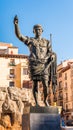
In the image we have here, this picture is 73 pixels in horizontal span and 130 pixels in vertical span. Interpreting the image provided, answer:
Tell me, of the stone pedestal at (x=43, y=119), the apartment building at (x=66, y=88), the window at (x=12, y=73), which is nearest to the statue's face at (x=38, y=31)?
the stone pedestal at (x=43, y=119)

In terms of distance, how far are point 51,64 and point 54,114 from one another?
5.54ft

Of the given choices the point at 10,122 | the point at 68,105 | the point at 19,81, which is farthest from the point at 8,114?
the point at 68,105

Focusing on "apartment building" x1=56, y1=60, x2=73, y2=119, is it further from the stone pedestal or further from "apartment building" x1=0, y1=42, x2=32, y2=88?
the stone pedestal

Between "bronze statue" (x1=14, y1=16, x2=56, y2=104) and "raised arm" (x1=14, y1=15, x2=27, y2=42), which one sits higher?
"raised arm" (x1=14, y1=15, x2=27, y2=42)

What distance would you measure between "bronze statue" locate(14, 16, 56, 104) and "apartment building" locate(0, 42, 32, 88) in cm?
6070

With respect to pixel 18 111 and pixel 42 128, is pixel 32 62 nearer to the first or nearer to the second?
pixel 42 128

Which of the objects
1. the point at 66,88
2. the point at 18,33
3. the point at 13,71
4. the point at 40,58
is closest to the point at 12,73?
the point at 13,71

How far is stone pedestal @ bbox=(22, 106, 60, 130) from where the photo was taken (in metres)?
11.0

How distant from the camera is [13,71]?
3034 inches

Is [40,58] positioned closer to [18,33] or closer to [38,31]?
[38,31]

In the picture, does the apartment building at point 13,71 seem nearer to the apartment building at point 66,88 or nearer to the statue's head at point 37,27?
the apartment building at point 66,88

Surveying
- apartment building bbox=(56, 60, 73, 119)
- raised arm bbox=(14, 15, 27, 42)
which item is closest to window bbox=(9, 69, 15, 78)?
apartment building bbox=(56, 60, 73, 119)

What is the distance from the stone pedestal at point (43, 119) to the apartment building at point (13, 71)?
61.7 m

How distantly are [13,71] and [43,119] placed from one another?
2606 inches
